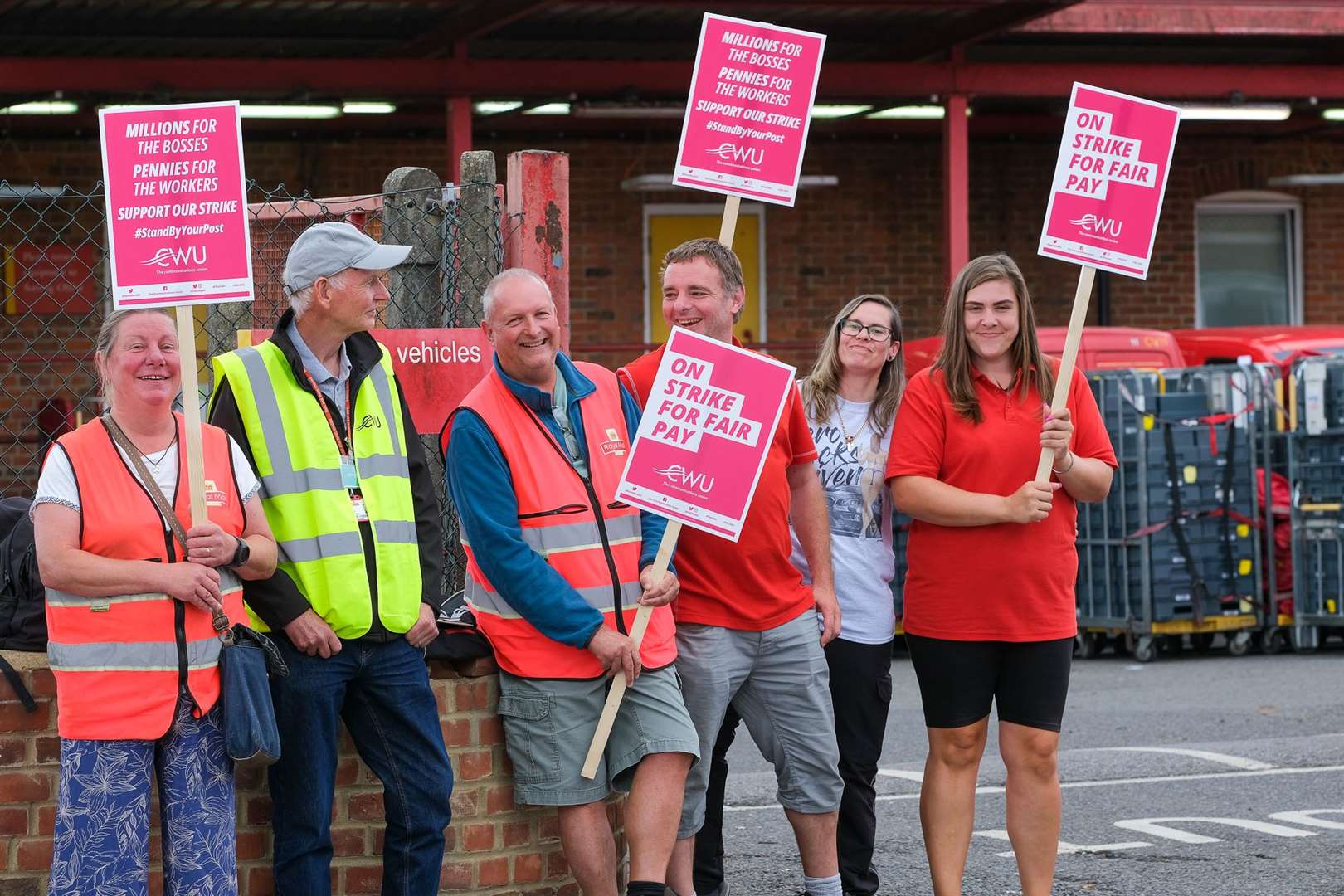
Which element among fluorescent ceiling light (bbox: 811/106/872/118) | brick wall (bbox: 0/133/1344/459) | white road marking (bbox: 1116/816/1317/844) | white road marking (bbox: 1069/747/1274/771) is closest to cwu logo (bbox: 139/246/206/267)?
white road marking (bbox: 1116/816/1317/844)

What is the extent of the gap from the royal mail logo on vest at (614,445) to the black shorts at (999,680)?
1.04 m

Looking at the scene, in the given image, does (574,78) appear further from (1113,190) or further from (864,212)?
(1113,190)

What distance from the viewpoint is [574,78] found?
573 inches

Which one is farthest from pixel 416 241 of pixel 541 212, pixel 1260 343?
pixel 1260 343

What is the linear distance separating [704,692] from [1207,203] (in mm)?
15287

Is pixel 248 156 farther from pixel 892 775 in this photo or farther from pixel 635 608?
pixel 635 608

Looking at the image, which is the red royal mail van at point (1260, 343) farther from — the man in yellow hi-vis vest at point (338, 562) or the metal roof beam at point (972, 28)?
the man in yellow hi-vis vest at point (338, 562)

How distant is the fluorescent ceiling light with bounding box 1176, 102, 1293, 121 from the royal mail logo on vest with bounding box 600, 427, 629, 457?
12.2 m

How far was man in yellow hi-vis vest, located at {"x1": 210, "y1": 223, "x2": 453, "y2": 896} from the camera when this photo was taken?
4281 mm

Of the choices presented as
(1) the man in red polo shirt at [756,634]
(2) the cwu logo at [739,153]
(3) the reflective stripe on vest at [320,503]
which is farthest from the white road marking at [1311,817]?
(3) the reflective stripe on vest at [320,503]

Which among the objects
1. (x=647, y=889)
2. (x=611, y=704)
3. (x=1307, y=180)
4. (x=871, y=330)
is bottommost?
(x=647, y=889)

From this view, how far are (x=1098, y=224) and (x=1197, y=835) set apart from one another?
2872mm

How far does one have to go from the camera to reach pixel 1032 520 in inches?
188

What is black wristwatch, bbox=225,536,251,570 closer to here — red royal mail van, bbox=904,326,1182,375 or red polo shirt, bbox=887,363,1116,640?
red polo shirt, bbox=887,363,1116,640
